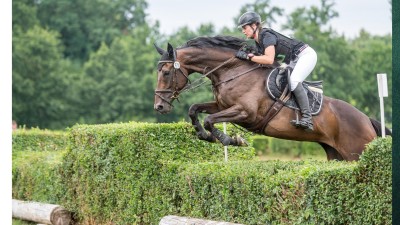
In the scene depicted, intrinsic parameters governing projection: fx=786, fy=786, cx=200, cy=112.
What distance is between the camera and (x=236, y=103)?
8.55 m

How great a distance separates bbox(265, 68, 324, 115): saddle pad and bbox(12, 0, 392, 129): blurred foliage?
30.5 metres

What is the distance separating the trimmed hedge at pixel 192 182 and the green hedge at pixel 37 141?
1.56 metres

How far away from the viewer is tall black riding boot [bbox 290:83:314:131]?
8516mm

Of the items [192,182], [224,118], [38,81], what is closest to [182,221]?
[192,182]

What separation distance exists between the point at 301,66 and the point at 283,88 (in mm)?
316

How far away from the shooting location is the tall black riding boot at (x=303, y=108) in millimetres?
8516

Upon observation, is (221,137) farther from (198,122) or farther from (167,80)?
→ (167,80)

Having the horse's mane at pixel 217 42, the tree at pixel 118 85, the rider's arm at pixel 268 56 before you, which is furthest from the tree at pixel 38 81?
the rider's arm at pixel 268 56

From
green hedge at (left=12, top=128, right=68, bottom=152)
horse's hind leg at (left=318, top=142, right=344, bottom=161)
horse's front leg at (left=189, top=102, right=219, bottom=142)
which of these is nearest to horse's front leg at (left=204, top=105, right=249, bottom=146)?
horse's front leg at (left=189, top=102, right=219, bottom=142)

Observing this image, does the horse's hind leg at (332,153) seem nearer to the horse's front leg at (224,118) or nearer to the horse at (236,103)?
the horse at (236,103)

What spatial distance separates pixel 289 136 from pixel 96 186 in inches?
107

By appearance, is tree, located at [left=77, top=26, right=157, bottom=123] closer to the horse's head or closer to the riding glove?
the riding glove

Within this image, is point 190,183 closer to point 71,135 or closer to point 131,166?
point 131,166
